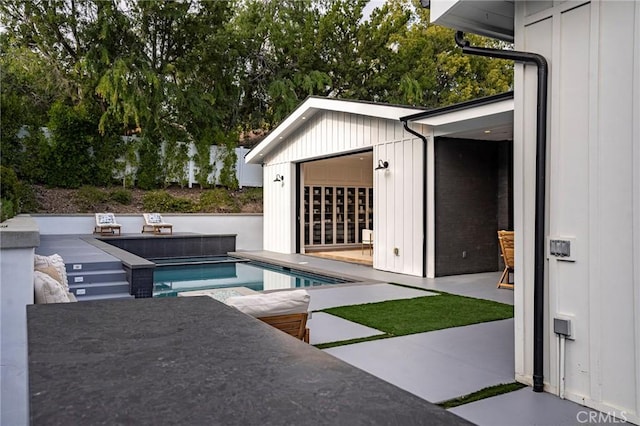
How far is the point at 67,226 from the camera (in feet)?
49.4

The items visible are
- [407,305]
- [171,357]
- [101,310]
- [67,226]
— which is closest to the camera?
[171,357]

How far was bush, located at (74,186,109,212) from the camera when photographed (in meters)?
16.2

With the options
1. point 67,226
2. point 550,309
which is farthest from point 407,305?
point 67,226

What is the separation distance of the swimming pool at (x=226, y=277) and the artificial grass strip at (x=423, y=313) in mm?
3065

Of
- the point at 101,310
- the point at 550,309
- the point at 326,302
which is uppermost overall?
the point at 101,310

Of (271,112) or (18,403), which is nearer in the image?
(18,403)

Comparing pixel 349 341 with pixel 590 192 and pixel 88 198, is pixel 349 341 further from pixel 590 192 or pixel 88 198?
pixel 88 198

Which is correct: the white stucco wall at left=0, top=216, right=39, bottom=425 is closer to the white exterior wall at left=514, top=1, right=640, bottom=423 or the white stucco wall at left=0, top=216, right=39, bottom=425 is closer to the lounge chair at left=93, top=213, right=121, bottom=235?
the white exterior wall at left=514, top=1, right=640, bottom=423

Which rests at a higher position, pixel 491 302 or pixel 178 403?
pixel 178 403

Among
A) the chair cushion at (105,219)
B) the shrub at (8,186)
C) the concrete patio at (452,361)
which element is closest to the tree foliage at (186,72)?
the chair cushion at (105,219)

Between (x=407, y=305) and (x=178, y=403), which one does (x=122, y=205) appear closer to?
(x=407, y=305)

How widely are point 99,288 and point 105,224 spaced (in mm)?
7917

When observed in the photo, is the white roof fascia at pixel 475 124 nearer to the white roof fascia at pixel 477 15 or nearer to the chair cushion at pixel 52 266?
the white roof fascia at pixel 477 15

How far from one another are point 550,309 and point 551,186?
0.91 metres
